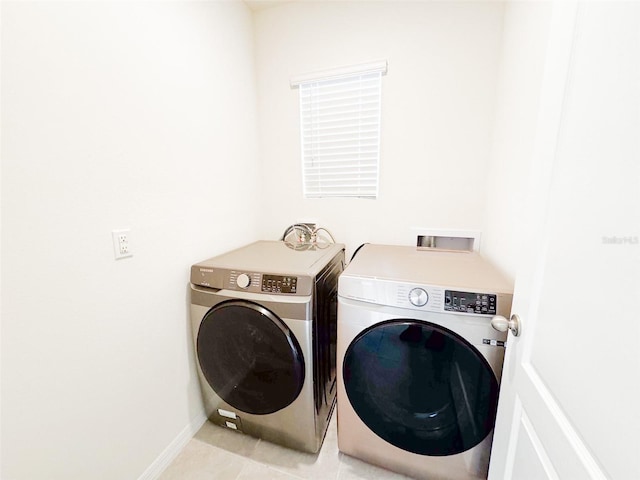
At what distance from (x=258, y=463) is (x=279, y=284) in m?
0.93

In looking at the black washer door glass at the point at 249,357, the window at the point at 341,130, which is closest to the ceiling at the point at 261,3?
the window at the point at 341,130

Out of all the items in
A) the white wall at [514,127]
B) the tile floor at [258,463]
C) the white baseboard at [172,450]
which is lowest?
the tile floor at [258,463]

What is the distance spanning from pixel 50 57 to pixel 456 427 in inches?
74.0

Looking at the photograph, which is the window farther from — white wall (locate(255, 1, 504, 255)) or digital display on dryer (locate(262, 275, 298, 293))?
digital display on dryer (locate(262, 275, 298, 293))

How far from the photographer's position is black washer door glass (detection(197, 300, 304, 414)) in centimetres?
113

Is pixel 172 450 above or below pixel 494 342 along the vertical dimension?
below

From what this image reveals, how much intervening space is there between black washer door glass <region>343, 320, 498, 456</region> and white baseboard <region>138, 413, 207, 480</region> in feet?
3.07

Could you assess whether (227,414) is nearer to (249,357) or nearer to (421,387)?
(249,357)

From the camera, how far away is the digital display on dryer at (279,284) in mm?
1113

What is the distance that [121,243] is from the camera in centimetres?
100

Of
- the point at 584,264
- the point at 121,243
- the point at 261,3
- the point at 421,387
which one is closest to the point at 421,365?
the point at 421,387

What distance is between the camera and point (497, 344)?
35.4 inches

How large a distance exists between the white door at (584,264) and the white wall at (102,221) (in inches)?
54.8

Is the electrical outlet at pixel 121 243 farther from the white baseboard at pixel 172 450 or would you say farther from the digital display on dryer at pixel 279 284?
the white baseboard at pixel 172 450
